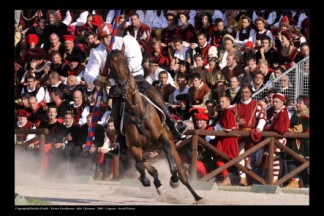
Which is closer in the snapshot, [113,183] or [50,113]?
[113,183]

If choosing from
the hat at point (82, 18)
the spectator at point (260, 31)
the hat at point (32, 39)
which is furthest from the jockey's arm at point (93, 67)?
the hat at point (32, 39)

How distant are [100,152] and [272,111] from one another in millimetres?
3702

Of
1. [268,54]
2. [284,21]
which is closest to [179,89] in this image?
[268,54]

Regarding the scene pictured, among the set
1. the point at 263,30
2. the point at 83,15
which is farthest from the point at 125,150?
the point at 83,15

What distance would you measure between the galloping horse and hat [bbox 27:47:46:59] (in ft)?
26.3

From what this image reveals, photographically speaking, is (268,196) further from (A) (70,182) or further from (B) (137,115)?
(A) (70,182)

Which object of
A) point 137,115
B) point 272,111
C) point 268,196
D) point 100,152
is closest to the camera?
point 137,115

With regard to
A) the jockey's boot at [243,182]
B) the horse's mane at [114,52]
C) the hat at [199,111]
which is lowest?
the jockey's boot at [243,182]

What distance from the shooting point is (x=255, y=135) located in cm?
1962

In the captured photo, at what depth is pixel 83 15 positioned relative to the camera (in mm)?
24734

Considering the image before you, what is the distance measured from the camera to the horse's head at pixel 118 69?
1595 centimetres

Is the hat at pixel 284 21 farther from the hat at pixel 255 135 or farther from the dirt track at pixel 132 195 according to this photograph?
the dirt track at pixel 132 195

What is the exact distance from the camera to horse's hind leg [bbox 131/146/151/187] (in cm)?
1677


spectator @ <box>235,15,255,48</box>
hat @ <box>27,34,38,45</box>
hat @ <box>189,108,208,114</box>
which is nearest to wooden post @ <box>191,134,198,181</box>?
hat @ <box>189,108,208,114</box>
